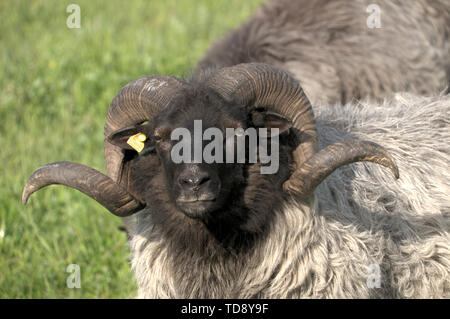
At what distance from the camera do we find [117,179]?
14.8 feet

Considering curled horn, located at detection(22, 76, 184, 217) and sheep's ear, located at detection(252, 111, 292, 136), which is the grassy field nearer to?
curled horn, located at detection(22, 76, 184, 217)

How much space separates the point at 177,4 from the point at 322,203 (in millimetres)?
9220

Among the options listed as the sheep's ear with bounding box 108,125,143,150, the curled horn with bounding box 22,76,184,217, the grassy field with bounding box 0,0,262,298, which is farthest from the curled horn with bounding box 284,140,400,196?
the grassy field with bounding box 0,0,262,298

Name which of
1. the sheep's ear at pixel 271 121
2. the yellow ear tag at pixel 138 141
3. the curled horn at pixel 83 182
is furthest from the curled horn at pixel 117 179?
the sheep's ear at pixel 271 121

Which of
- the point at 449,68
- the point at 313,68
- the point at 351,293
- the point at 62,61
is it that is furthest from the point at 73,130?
the point at 351,293

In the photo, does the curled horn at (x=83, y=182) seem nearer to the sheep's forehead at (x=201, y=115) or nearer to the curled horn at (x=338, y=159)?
the sheep's forehead at (x=201, y=115)

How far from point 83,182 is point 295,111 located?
4.61 feet

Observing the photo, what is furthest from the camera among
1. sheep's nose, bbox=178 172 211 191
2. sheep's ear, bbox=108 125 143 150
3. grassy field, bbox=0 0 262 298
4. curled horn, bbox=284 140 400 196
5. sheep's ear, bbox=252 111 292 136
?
grassy field, bbox=0 0 262 298

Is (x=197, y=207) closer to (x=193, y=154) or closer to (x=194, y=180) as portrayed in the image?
(x=194, y=180)

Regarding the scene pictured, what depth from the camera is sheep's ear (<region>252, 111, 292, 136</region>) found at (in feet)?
13.9

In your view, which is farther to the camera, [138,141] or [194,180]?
[138,141]

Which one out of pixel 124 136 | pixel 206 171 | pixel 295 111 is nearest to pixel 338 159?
pixel 295 111

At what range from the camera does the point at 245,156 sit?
13.8 feet

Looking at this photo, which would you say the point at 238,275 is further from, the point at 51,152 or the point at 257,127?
the point at 51,152
